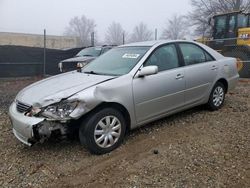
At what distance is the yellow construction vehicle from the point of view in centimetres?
1154

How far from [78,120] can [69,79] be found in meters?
0.95

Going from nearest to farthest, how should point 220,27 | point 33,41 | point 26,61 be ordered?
point 26,61, point 220,27, point 33,41

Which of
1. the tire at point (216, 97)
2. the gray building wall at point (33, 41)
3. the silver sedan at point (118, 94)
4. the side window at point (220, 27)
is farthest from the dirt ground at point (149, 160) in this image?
the gray building wall at point (33, 41)

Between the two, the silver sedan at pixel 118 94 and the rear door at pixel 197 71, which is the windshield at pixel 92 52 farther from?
the rear door at pixel 197 71

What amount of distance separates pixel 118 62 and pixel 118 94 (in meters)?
0.94

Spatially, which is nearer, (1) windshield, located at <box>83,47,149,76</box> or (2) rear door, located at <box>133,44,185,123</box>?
(2) rear door, located at <box>133,44,185,123</box>

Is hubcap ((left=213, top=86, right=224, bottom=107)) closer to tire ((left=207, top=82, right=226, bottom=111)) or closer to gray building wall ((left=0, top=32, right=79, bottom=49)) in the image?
tire ((left=207, top=82, right=226, bottom=111))

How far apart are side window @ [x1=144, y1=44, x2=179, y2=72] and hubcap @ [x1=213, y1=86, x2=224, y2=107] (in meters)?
1.29

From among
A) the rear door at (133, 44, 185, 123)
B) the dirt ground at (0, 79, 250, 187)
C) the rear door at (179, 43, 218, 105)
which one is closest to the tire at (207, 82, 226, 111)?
the rear door at (179, 43, 218, 105)

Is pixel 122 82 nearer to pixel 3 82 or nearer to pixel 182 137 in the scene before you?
pixel 182 137

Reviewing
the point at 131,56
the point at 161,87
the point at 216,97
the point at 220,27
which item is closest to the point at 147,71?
the point at 161,87

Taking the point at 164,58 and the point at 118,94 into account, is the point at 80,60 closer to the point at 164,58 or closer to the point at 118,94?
the point at 164,58

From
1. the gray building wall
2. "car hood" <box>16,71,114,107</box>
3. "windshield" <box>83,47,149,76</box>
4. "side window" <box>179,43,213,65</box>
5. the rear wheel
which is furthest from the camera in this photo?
the gray building wall

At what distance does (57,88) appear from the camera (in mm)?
4285
